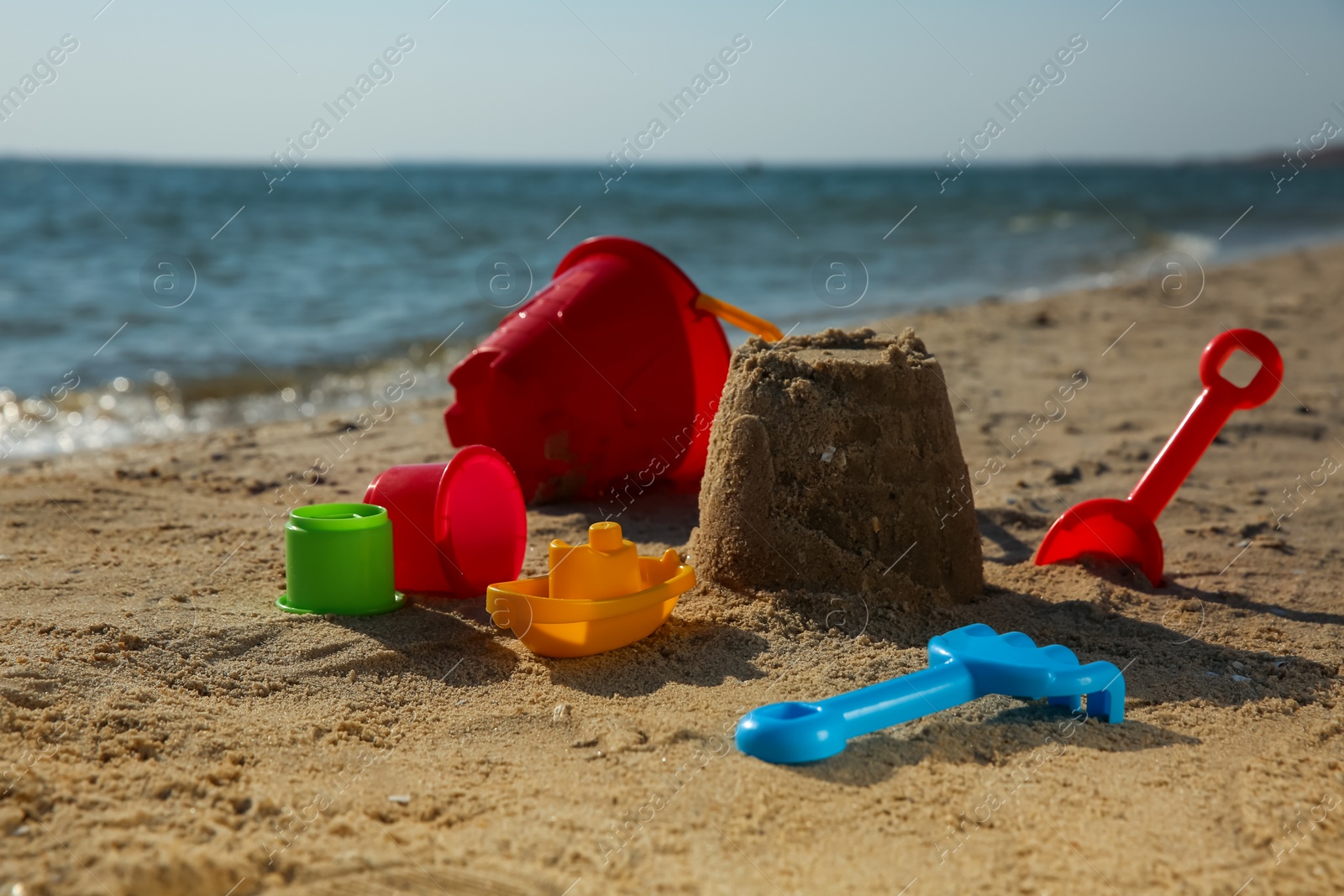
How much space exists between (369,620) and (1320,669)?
2.07m

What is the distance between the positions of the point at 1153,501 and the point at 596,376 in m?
1.63

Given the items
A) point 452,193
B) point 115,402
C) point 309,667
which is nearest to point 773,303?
point 115,402

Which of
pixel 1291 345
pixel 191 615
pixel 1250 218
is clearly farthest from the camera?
pixel 1250 218

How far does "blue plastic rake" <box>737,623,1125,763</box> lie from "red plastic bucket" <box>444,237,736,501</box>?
1475 millimetres

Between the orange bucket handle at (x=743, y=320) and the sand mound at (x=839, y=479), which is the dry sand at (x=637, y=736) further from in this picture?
the orange bucket handle at (x=743, y=320)

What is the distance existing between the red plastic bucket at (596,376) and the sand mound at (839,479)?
86 cm

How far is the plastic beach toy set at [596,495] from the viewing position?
1.88 meters

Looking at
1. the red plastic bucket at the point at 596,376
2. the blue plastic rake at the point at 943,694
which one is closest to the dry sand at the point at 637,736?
the blue plastic rake at the point at 943,694

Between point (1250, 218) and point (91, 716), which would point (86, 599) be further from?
point (1250, 218)

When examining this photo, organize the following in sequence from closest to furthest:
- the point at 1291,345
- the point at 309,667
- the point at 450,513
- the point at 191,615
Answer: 1. the point at 309,667
2. the point at 191,615
3. the point at 450,513
4. the point at 1291,345

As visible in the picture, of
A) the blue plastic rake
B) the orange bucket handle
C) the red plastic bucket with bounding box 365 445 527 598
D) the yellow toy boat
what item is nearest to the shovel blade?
the blue plastic rake

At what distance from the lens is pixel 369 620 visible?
234cm

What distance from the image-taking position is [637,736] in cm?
181

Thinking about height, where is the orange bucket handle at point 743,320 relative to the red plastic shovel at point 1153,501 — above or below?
above
